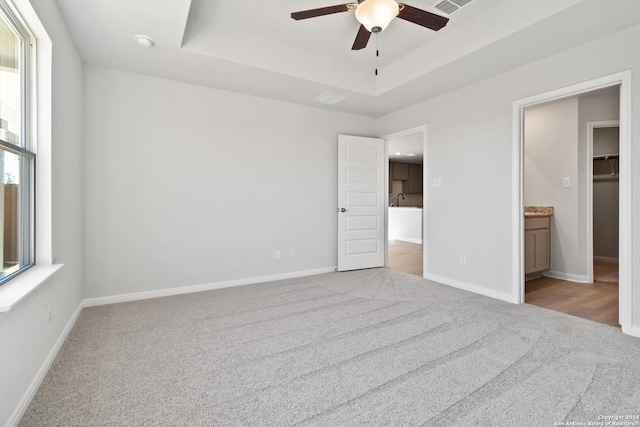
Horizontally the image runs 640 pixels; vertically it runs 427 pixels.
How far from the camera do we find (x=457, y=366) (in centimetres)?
198

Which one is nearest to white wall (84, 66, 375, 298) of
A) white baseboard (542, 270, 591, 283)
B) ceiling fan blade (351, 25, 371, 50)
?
ceiling fan blade (351, 25, 371, 50)

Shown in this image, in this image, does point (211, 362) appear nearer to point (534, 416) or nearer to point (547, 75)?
point (534, 416)

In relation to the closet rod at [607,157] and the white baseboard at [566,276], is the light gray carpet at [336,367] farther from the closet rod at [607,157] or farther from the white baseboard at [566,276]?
the closet rod at [607,157]

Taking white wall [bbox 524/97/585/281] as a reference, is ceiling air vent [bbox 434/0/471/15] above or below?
above

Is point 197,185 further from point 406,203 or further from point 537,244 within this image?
point 406,203

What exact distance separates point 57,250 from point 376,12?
2841 mm

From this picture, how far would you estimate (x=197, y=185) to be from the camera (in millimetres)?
3705

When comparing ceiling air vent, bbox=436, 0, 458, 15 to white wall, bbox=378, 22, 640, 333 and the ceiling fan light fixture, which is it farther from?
white wall, bbox=378, 22, 640, 333

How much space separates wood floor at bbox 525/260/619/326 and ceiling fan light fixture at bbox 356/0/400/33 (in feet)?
10.3

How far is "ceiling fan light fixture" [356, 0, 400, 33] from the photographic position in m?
1.99

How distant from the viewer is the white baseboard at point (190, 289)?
3242 mm

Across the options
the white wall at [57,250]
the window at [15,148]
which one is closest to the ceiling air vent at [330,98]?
the white wall at [57,250]

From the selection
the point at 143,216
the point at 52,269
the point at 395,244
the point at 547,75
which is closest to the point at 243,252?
the point at 143,216

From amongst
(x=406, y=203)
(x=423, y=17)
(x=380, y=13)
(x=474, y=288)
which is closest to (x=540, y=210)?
(x=474, y=288)
